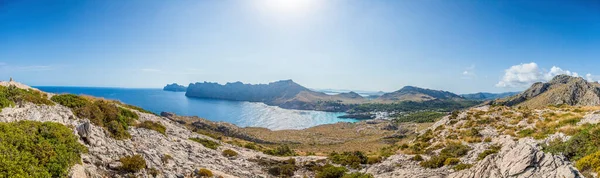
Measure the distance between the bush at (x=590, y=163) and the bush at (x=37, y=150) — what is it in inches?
784

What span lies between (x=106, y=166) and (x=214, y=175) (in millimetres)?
5852

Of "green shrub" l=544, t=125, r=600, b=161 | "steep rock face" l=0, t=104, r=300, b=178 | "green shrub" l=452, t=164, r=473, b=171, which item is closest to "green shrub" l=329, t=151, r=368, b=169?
"steep rock face" l=0, t=104, r=300, b=178

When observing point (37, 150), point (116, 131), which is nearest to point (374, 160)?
point (116, 131)

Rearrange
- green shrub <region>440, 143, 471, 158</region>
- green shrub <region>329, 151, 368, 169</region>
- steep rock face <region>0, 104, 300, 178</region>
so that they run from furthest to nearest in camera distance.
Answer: green shrub <region>329, 151, 368, 169</region>
green shrub <region>440, 143, 471, 158</region>
steep rock face <region>0, 104, 300, 178</region>

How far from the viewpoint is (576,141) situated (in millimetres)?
13539

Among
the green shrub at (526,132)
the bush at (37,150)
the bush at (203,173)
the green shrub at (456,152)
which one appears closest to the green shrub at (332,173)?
the green shrub at (456,152)

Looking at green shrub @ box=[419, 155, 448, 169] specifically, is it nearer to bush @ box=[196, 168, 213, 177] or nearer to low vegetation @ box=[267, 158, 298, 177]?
low vegetation @ box=[267, 158, 298, 177]

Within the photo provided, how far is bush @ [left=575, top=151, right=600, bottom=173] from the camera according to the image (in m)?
10.8

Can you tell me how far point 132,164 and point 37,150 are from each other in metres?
3.67

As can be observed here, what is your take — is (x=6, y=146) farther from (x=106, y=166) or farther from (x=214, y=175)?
(x=214, y=175)

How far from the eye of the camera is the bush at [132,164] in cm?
1286

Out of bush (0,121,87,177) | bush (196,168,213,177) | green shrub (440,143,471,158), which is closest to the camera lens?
bush (0,121,87,177)

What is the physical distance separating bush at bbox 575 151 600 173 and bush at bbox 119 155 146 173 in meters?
19.2

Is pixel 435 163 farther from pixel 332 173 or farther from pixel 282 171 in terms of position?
pixel 282 171
